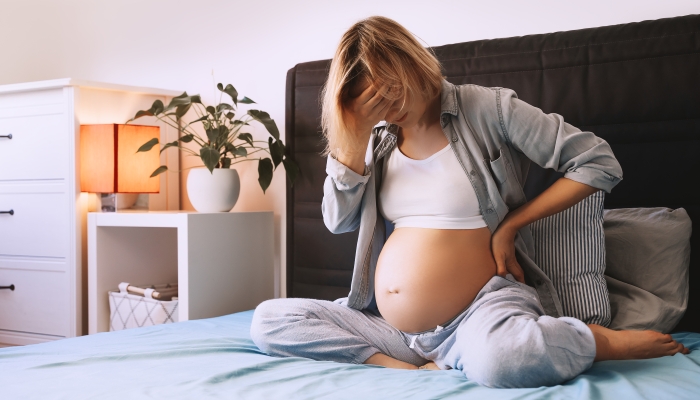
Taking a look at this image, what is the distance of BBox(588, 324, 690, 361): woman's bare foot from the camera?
1.13 m

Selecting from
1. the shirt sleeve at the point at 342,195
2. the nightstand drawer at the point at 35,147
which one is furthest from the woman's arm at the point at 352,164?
the nightstand drawer at the point at 35,147

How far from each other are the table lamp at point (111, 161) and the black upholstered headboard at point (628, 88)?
106 cm

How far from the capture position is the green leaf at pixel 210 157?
79.7 inches

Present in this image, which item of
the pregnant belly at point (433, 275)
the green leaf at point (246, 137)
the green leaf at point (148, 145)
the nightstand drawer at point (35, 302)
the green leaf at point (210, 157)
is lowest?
the nightstand drawer at point (35, 302)

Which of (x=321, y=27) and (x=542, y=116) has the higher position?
(x=321, y=27)

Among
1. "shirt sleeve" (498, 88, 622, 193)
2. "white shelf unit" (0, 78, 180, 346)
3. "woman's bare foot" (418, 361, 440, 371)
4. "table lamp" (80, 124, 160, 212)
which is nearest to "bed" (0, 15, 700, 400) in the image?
"woman's bare foot" (418, 361, 440, 371)

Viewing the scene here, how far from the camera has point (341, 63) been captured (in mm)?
1235

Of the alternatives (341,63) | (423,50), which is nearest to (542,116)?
(423,50)

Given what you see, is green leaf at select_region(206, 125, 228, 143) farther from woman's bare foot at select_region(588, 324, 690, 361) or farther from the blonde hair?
woman's bare foot at select_region(588, 324, 690, 361)

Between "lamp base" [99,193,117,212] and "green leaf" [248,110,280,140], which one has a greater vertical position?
"green leaf" [248,110,280,140]

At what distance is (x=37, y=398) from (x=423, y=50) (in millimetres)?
876

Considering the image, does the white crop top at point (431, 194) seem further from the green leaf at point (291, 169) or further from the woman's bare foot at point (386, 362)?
the green leaf at point (291, 169)

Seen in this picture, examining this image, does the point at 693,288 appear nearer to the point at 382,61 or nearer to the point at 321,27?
the point at 382,61

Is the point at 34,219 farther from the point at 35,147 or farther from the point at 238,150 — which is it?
the point at 238,150
